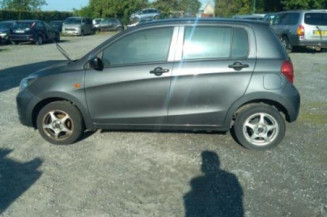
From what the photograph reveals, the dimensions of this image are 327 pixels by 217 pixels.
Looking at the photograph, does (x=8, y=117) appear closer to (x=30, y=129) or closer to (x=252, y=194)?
(x=30, y=129)

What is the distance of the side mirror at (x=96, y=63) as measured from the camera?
15.7 feet

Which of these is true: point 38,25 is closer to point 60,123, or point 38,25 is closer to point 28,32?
point 28,32

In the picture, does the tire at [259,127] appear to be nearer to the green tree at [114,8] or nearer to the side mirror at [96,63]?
the side mirror at [96,63]

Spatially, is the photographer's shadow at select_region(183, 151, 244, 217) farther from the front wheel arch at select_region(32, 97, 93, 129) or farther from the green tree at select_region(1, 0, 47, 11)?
the green tree at select_region(1, 0, 47, 11)

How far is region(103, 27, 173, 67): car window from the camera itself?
4.79 m

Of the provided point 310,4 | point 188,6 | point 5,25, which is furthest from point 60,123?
point 188,6

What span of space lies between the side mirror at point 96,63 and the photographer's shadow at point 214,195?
6.30 ft

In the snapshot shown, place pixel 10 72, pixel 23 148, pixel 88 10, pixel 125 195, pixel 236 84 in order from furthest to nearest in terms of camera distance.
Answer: pixel 88 10, pixel 10 72, pixel 23 148, pixel 236 84, pixel 125 195

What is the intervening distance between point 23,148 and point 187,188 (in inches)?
101

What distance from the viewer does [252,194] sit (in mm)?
3730

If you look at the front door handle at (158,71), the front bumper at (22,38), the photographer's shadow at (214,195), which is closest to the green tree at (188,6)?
the front bumper at (22,38)

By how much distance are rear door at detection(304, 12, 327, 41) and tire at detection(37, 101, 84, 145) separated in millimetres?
12666

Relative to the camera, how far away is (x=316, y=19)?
590 inches

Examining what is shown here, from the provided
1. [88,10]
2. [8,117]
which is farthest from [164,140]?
[88,10]
